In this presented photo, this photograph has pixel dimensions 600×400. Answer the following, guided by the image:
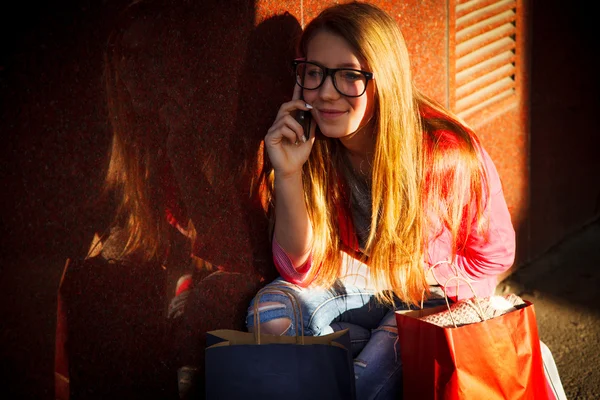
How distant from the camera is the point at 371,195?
2516mm

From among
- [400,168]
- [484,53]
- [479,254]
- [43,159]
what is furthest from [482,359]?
[484,53]

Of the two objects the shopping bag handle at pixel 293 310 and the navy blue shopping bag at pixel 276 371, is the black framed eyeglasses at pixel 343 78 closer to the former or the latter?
the shopping bag handle at pixel 293 310

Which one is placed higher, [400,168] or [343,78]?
[343,78]

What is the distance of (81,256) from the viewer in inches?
78.1

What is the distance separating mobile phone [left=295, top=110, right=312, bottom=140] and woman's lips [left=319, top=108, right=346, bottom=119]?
0.09m

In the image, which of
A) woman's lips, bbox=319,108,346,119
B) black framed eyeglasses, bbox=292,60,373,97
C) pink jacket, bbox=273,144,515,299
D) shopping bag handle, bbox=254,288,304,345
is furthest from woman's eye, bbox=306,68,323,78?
shopping bag handle, bbox=254,288,304,345

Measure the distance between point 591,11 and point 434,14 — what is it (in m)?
1.93

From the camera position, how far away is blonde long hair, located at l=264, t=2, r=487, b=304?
7.35 ft

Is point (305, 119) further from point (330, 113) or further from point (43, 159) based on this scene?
point (43, 159)

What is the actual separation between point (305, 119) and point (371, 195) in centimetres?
42

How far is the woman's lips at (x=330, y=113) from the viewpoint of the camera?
2.30 m

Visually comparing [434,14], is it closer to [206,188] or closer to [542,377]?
[206,188]

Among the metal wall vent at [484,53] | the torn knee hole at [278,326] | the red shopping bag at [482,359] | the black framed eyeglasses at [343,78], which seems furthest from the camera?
the metal wall vent at [484,53]

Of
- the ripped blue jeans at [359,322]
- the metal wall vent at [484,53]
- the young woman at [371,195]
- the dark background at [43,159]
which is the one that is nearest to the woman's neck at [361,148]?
the young woman at [371,195]
